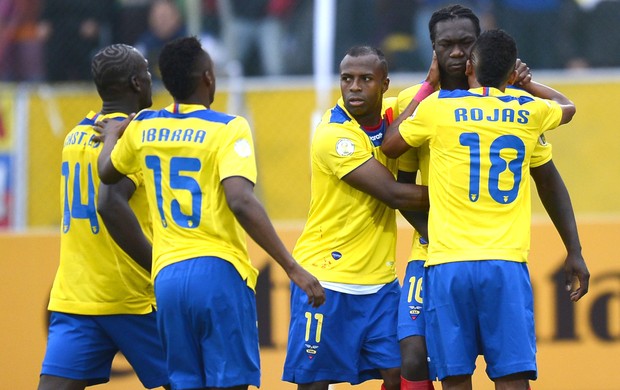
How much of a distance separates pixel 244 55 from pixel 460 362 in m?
6.81

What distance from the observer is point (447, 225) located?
18.2ft

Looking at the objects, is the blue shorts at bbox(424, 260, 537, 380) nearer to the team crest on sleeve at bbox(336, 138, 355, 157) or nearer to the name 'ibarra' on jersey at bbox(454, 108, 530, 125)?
the name 'ibarra' on jersey at bbox(454, 108, 530, 125)

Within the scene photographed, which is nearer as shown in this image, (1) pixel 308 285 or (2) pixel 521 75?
(1) pixel 308 285

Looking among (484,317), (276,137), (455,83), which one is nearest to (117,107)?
(455,83)

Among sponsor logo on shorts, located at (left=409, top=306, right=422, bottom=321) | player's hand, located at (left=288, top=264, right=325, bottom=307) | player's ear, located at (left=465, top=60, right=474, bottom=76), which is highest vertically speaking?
player's ear, located at (left=465, top=60, right=474, bottom=76)

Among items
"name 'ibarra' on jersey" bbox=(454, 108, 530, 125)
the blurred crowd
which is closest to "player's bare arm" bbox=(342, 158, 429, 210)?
"name 'ibarra' on jersey" bbox=(454, 108, 530, 125)

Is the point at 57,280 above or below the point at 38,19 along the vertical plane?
below

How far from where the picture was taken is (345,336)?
6.20 meters

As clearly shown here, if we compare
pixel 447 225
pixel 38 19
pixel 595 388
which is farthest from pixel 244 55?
pixel 447 225

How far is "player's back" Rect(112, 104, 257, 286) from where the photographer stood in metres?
→ 5.37

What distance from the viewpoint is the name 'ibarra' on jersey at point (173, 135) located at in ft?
17.7

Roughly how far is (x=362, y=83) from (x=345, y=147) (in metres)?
0.37

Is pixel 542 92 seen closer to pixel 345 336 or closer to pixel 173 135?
pixel 345 336

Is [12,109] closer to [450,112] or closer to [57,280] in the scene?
[57,280]
